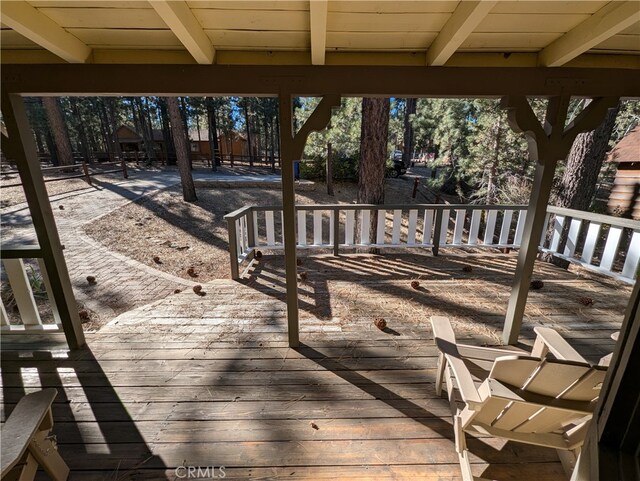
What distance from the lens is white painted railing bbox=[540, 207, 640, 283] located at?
3.45 meters

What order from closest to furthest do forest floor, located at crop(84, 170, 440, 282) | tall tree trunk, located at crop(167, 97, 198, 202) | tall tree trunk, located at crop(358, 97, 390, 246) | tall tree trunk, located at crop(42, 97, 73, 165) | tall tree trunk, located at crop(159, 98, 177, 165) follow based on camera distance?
tall tree trunk, located at crop(358, 97, 390, 246)
forest floor, located at crop(84, 170, 440, 282)
tall tree trunk, located at crop(167, 97, 198, 202)
tall tree trunk, located at crop(42, 97, 73, 165)
tall tree trunk, located at crop(159, 98, 177, 165)

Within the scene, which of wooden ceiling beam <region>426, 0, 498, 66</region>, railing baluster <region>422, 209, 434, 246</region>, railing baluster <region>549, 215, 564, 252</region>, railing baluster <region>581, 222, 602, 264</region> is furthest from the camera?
railing baluster <region>422, 209, 434, 246</region>

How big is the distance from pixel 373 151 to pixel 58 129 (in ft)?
58.4

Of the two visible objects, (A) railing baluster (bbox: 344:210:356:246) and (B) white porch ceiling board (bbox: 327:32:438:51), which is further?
(A) railing baluster (bbox: 344:210:356:246)

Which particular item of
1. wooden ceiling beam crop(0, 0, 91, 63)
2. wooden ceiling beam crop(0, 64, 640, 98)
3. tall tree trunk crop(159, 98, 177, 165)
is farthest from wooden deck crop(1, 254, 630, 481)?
tall tree trunk crop(159, 98, 177, 165)

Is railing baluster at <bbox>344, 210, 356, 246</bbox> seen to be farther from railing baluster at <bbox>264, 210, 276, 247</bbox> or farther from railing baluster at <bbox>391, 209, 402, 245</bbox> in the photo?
railing baluster at <bbox>264, 210, 276, 247</bbox>

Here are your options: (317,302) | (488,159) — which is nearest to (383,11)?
(317,302)

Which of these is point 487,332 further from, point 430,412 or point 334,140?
point 334,140

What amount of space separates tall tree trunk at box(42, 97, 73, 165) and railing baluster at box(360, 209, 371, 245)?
57.3ft

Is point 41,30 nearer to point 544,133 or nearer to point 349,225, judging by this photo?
point 544,133

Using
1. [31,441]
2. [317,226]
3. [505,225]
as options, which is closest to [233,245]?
[317,226]

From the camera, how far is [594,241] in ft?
12.6

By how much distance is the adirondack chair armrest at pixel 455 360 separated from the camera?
1.48m

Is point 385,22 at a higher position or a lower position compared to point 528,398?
higher
